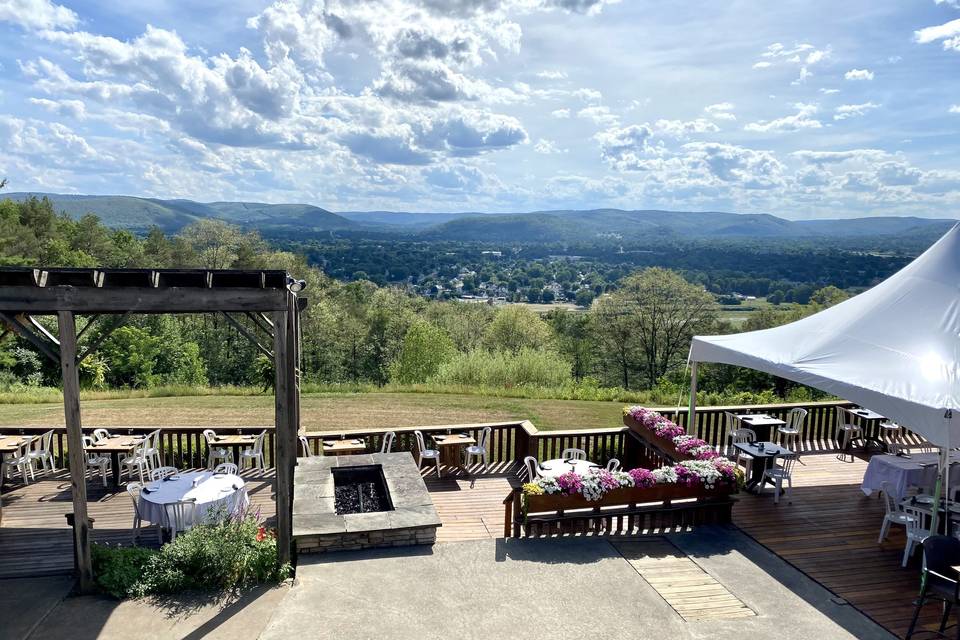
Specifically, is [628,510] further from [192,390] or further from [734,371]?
[734,371]

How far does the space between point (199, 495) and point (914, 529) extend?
846 cm

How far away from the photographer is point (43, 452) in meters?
9.88

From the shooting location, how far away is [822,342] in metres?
8.82

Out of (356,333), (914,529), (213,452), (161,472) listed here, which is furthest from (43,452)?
(356,333)

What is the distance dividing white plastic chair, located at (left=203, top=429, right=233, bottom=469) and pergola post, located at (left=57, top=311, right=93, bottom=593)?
12.2ft

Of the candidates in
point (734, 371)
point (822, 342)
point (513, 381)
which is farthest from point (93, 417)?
point (734, 371)

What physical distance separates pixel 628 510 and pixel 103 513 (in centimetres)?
712

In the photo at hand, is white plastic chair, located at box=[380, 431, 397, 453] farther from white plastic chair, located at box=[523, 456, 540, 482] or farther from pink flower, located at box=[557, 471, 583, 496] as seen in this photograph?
pink flower, located at box=[557, 471, 583, 496]

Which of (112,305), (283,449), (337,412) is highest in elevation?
(112,305)

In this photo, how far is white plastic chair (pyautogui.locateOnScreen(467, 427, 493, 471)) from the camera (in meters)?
10.5

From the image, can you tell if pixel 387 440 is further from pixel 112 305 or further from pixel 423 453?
pixel 112 305

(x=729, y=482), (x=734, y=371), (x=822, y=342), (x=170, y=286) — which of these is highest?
(x=170, y=286)

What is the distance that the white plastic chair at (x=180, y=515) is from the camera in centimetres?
752

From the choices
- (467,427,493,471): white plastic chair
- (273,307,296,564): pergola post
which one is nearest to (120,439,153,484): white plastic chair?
(273,307,296,564): pergola post
